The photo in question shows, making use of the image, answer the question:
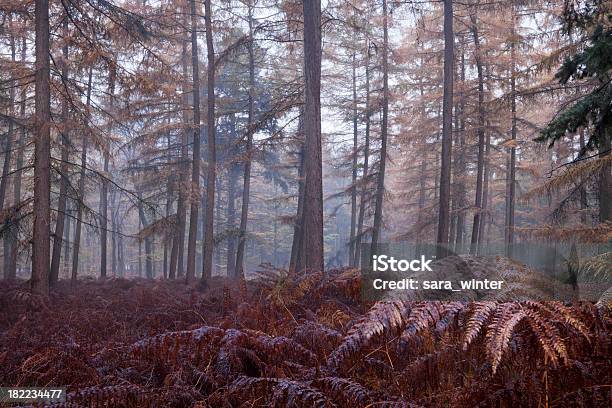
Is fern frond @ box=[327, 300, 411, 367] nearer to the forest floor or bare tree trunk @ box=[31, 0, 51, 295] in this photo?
the forest floor

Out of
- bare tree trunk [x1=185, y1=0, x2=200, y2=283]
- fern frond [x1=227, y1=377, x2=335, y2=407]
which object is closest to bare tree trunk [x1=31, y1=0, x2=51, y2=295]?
bare tree trunk [x1=185, y1=0, x2=200, y2=283]

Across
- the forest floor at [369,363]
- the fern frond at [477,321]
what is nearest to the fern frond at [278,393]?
the forest floor at [369,363]

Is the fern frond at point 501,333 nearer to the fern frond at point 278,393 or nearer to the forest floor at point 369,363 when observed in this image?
the forest floor at point 369,363

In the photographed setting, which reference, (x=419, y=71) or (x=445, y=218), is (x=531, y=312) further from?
(x=419, y=71)

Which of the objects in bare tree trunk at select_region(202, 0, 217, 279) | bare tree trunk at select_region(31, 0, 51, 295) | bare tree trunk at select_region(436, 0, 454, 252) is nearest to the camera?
bare tree trunk at select_region(31, 0, 51, 295)

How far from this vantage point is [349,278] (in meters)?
5.62

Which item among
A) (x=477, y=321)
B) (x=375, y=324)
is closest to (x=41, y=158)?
(x=375, y=324)

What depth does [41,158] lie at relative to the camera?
32.6 feet

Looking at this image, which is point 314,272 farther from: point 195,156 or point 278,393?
point 195,156

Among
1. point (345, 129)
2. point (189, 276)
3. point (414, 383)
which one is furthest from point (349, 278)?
point (345, 129)

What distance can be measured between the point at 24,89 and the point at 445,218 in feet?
40.1

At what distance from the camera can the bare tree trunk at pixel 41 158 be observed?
980 centimetres

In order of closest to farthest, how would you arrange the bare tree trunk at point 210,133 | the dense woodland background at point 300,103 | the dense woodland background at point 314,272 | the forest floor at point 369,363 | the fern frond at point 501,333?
the fern frond at point 501,333 < the forest floor at point 369,363 < the dense woodland background at point 314,272 < the dense woodland background at point 300,103 < the bare tree trunk at point 210,133

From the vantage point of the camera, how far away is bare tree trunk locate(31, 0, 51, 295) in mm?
9805
